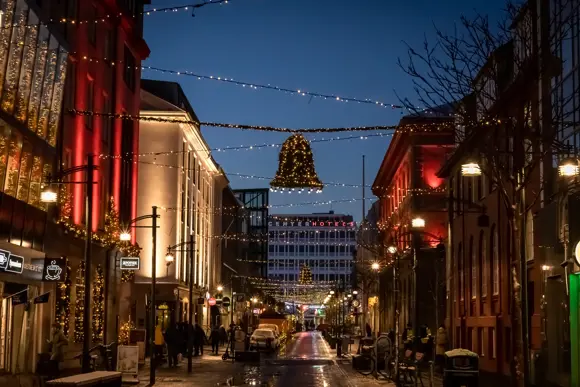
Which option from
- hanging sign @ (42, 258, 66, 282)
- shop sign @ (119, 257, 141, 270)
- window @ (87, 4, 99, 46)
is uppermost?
window @ (87, 4, 99, 46)

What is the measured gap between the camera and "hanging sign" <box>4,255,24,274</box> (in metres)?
31.5

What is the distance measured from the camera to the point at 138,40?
178 feet

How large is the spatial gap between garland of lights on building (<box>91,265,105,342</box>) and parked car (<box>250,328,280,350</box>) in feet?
58.4

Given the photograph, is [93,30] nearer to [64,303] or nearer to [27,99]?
[27,99]

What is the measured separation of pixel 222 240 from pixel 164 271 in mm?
33595

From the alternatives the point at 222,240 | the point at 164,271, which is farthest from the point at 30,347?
the point at 222,240

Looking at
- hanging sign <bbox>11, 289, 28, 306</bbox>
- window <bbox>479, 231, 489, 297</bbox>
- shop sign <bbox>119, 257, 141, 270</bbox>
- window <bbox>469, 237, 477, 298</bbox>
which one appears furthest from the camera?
window <bbox>469, 237, 477, 298</bbox>

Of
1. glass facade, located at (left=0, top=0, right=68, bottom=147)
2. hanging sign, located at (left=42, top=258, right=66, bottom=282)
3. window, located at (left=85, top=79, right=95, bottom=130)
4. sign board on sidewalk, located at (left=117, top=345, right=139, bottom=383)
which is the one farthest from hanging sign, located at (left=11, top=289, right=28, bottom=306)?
window, located at (left=85, top=79, right=95, bottom=130)

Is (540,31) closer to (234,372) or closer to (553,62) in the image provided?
(553,62)

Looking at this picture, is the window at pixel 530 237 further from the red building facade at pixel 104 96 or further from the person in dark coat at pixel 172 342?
the person in dark coat at pixel 172 342

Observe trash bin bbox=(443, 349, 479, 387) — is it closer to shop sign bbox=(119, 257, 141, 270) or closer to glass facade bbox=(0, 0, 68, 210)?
glass facade bbox=(0, 0, 68, 210)

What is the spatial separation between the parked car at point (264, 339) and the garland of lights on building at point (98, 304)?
58.4 ft

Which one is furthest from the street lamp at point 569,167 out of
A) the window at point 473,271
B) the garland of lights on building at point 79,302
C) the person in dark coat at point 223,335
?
the person in dark coat at point 223,335

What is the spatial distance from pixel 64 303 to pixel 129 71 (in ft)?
57.3
